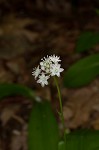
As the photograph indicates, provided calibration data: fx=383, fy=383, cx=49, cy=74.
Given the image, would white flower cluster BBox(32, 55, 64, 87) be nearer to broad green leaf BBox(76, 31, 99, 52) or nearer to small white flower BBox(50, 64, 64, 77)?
small white flower BBox(50, 64, 64, 77)

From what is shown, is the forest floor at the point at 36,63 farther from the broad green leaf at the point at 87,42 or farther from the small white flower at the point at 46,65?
the small white flower at the point at 46,65

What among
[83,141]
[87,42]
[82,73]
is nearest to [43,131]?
[83,141]

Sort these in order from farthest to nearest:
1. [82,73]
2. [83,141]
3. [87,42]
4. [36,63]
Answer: [36,63]
[87,42]
[82,73]
[83,141]

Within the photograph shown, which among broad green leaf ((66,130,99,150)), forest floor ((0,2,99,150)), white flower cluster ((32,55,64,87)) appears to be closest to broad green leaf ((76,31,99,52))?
forest floor ((0,2,99,150))

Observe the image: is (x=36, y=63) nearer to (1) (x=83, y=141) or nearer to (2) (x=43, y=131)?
(2) (x=43, y=131)

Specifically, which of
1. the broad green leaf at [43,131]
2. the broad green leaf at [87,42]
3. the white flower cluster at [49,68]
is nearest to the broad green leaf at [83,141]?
the broad green leaf at [43,131]

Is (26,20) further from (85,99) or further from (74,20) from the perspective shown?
(85,99)
